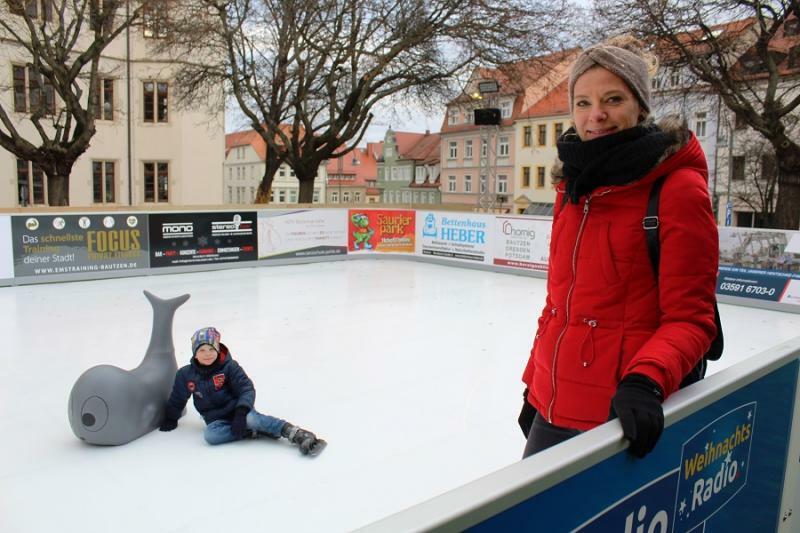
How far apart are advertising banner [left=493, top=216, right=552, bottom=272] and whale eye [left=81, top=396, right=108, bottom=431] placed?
11.0 m

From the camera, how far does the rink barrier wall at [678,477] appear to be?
1.09 meters

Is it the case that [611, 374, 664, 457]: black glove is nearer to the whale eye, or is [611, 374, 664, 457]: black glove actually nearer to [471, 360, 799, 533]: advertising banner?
[471, 360, 799, 533]: advertising banner

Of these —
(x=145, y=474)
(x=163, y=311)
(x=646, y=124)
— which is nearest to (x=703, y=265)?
(x=646, y=124)

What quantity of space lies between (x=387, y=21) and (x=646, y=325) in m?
19.9

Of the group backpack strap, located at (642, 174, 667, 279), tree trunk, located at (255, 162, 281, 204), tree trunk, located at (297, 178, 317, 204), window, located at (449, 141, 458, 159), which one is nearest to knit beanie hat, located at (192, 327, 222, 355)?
backpack strap, located at (642, 174, 667, 279)

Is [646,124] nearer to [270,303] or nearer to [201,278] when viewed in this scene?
[270,303]

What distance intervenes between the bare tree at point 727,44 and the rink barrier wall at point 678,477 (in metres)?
16.5

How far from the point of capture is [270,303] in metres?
11.3

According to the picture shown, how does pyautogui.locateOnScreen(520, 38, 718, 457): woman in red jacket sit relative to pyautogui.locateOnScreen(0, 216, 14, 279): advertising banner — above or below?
above

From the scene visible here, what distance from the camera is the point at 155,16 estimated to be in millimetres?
18578

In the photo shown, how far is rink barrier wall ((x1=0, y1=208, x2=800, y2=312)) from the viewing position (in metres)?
11.8

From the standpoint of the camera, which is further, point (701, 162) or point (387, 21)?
point (387, 21)

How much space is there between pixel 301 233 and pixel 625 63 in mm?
15438

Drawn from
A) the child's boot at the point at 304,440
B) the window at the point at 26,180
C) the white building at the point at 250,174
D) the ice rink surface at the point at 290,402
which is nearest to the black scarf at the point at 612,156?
the ice rink surface at the point at 290,402
